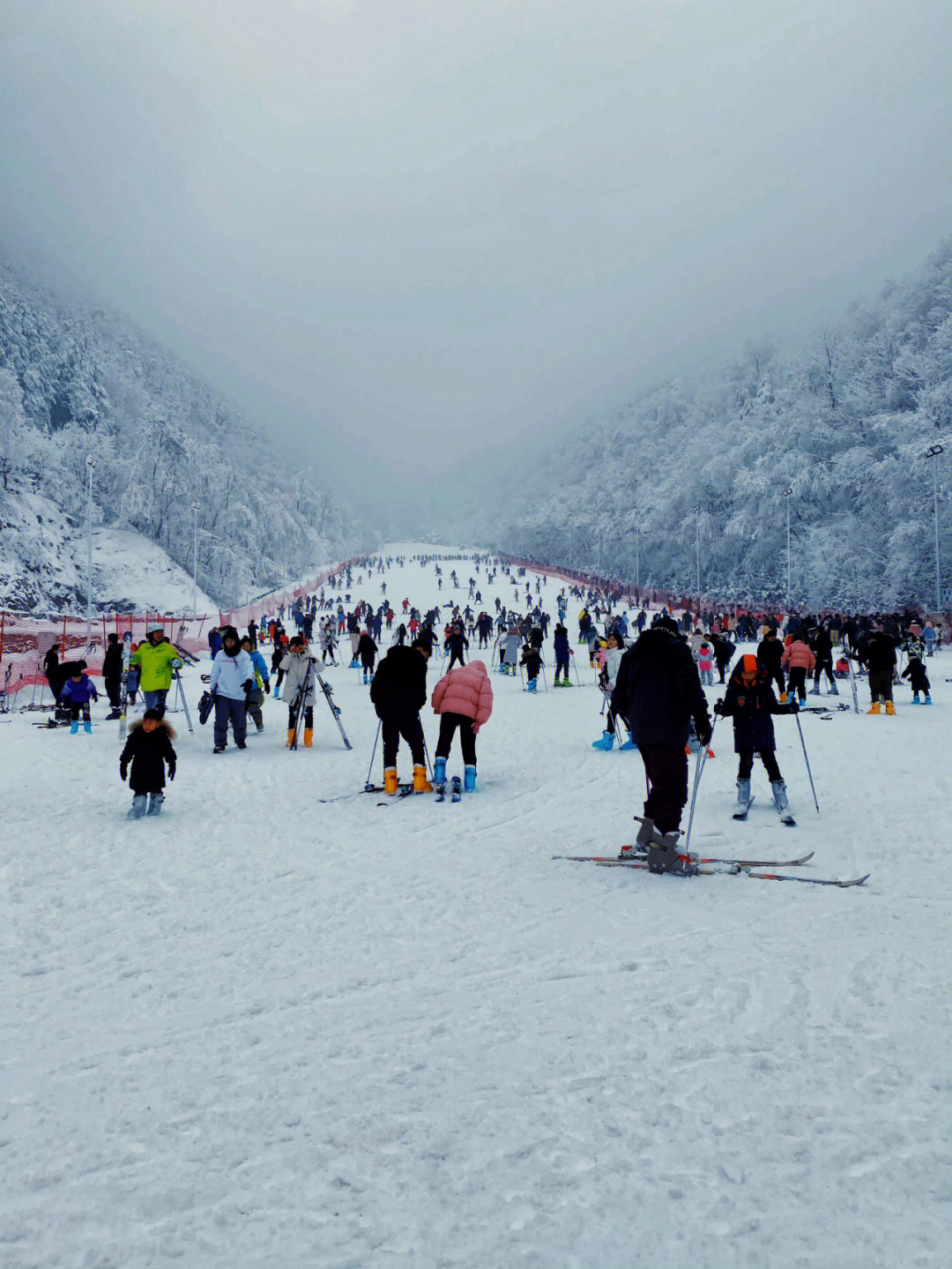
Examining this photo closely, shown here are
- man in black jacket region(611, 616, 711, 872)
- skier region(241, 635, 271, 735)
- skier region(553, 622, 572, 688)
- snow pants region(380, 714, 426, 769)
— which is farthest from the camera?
skier region(553, 622, 572, 688)

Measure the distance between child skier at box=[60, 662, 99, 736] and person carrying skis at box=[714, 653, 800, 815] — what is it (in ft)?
35.2

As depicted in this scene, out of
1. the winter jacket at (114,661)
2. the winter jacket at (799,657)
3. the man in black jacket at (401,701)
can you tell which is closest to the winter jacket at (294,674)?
the man in black jacket at (401,701)

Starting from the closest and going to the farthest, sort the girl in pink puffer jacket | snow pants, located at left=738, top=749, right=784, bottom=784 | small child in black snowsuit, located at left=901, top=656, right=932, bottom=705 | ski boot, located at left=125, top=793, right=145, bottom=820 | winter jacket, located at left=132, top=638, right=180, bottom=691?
snow pants, located at left=738, top=749, right=784, bottom=784 < ski boot, located at left=125, top=793, right=145, bottom=820 < the girl in pink puffer jacket < winter jacket, located at left=132, top=638, right=180, bottom=691 < small child in black snowsuit, located at left=901, top=656, right=932, bottom=705

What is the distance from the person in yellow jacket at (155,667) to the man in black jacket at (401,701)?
4.09m

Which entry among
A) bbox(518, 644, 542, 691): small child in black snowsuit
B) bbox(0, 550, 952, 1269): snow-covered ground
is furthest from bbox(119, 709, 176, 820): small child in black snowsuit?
bbox(518, 644, 542, 691): small child in black snowsuit

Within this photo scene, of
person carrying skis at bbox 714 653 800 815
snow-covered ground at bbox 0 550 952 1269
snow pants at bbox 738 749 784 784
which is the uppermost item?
person carrying skis at bbox 714 653 800 815

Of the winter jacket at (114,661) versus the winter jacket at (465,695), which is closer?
the winter jacket at (465,695)

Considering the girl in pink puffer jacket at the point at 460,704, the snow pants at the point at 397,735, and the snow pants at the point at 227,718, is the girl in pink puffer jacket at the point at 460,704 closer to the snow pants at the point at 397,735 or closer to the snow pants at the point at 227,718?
the snow pants at the point at 397,735

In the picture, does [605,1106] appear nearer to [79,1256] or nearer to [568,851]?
[79,1256]

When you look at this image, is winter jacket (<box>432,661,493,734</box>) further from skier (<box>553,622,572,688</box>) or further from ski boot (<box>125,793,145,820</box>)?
skier (<box>553,622,572,688</box>)

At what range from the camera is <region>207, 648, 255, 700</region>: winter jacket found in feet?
35.4

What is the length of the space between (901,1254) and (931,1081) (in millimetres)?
929

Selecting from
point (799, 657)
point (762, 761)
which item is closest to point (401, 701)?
point (762, 761)

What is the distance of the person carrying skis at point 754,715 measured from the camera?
6.82 metres
